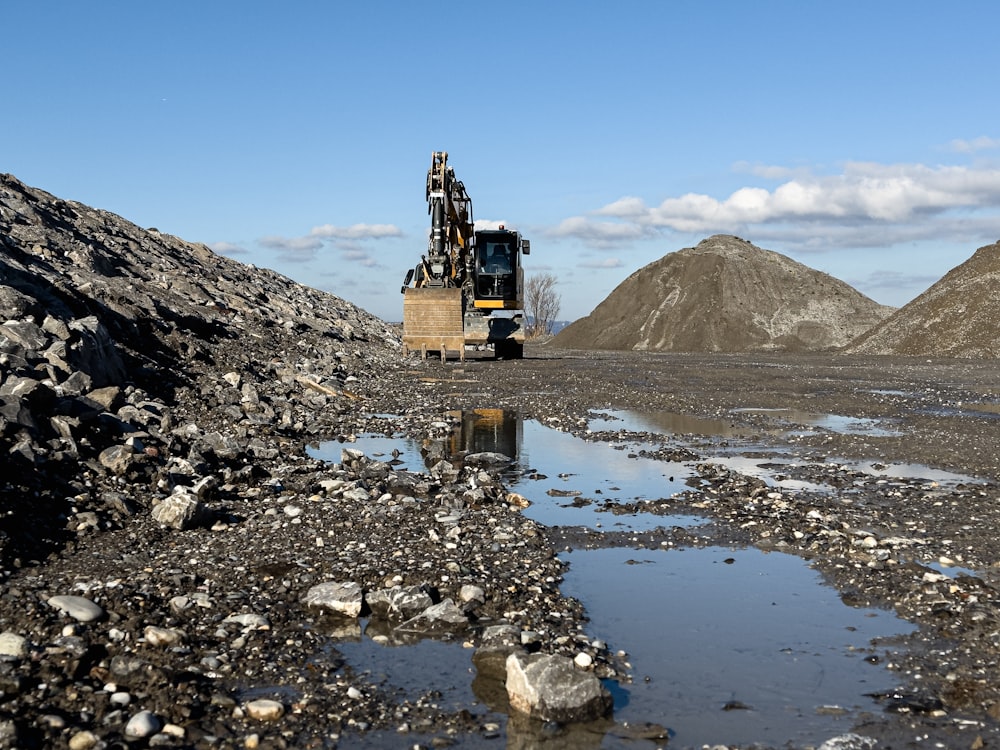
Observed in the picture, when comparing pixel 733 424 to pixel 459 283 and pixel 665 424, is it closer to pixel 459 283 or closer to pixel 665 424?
pixel 665 424

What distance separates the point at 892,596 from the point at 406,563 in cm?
310

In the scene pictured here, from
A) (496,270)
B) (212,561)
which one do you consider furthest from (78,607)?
(496,270)

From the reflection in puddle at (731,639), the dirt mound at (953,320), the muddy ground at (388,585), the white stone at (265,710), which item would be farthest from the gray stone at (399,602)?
the dirt mound at (953,320)

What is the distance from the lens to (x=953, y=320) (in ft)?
148

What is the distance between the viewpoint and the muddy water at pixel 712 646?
13.3 ft

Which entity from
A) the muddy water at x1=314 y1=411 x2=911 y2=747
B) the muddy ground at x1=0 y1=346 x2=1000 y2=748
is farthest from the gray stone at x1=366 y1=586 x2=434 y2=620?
the muddy water at x1=314 y1=411 x2=911 y2=747

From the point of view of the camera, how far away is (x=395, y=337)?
41469 mm

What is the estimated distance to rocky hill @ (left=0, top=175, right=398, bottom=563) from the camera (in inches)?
295

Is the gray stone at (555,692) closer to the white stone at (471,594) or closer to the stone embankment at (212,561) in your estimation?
the stone embankment at (212,561)

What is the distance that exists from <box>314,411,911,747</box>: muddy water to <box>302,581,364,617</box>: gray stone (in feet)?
1.14

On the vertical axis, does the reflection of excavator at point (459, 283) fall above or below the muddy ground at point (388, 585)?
above

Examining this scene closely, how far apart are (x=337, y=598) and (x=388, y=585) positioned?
441mm

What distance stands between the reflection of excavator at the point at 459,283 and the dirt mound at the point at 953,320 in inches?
911

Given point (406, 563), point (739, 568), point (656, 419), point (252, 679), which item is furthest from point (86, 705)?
point (656, 419)
